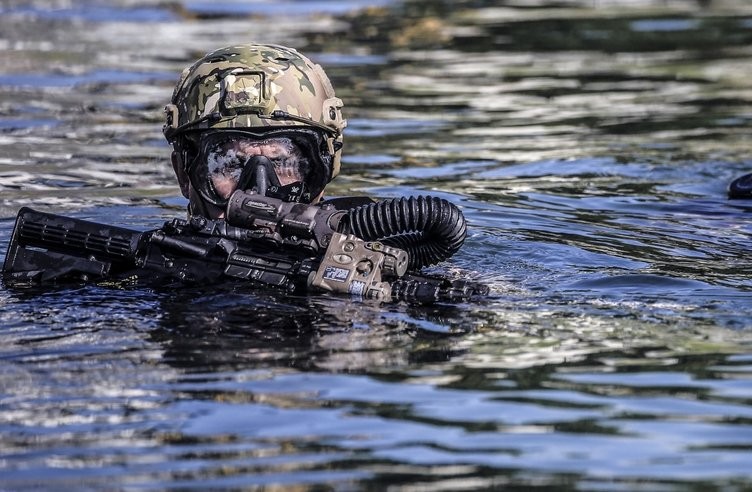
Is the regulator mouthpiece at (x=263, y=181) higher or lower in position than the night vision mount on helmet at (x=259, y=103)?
lower

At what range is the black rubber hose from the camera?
617 cm

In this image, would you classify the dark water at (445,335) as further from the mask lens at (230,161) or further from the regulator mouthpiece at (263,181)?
the mask lens at (230,161)

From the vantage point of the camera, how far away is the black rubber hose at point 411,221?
20.2 feet

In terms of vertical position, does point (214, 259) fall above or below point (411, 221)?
below

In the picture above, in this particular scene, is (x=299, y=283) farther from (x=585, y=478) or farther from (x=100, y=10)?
(x=100, y=10)

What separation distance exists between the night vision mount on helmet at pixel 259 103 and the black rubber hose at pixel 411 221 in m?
0.92

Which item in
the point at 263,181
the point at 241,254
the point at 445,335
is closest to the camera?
the point at 445,335

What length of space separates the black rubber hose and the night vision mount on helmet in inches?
36.4

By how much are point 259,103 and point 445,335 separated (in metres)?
1.70

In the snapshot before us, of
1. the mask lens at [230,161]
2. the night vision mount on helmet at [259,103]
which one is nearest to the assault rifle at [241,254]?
the mask lens at [230,161]

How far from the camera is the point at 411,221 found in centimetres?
618

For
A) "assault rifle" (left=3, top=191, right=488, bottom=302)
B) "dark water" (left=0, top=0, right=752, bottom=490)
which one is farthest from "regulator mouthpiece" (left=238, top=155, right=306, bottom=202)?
"dark water" (left=0, top=0, right=752, bottom=490)

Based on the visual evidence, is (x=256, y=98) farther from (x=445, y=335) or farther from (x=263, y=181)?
(x=445, y=335)

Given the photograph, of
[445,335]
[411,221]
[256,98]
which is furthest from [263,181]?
[445,335]
